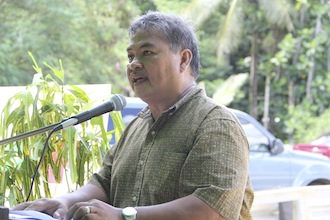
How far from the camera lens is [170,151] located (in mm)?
2084

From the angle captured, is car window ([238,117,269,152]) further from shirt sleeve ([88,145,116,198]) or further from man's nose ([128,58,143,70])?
man's nose ([128,58,143,70])

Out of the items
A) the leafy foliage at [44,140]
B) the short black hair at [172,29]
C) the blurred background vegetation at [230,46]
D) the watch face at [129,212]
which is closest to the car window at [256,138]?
the blurred background vegetation at [230,46]

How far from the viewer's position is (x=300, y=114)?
1507 cm

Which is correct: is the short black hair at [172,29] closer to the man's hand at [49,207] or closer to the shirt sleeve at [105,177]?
the shirt sleeve at [105,177]

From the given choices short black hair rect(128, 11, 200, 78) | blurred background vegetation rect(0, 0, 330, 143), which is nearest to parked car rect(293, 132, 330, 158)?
blurred background vegetation rect(0, 0, 330, 143)

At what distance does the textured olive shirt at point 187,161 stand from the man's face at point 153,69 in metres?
0.06

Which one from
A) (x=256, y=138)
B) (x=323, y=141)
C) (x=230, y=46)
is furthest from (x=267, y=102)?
(x=256, y=138)

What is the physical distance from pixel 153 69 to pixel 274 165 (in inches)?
231

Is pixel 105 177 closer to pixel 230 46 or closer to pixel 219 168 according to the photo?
pixel 219 168

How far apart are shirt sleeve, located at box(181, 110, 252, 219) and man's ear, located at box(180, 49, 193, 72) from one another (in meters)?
0.25

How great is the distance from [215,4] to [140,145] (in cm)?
1261

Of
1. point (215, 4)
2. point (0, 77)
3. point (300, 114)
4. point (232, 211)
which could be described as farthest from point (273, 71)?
point (232, 211)

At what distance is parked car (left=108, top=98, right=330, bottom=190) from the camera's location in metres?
7.77

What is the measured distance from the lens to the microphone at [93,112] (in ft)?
6.41
